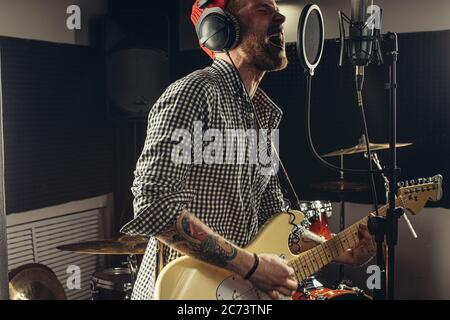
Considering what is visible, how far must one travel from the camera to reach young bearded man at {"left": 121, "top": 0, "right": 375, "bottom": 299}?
149cm

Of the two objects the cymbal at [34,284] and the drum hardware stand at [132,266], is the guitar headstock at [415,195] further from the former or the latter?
the cymbal at [34,284]

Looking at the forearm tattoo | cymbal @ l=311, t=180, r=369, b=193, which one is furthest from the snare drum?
the forearm tattoo

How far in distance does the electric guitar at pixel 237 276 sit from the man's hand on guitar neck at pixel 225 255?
0.16ft

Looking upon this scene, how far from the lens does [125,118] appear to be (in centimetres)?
388

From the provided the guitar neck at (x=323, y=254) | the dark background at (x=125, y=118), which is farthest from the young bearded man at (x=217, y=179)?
the dark background at (x=125, y=118)

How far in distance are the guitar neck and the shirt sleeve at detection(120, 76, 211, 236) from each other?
21.0 inches

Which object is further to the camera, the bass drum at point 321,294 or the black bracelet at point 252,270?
the bass drum at point 321,294

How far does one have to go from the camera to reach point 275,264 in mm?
1660

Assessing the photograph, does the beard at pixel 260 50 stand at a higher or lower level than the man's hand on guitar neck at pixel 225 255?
higher

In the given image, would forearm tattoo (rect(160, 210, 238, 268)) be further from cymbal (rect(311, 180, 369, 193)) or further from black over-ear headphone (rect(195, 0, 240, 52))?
cymbal (rect(311, 180, 369, 193))

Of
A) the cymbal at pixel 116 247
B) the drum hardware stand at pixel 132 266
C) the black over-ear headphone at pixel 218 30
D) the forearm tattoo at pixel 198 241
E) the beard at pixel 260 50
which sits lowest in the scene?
the drum hardware stand at pixel 132 266

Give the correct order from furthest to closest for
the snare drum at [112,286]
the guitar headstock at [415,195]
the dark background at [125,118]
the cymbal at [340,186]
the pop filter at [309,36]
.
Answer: the cymbal at [340,186] → the dark background at [125,118] → the snare drum at [112,286] → the guitar headstock at [415,195] → the pop filter at [309,36]

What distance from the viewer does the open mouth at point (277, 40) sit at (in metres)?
1.84

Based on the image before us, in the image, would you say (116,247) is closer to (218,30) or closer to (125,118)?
(125,118)
